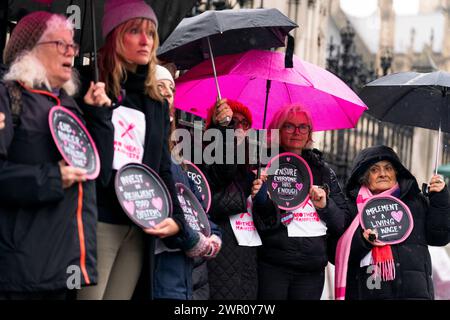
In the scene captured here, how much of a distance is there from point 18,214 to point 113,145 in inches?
24.2

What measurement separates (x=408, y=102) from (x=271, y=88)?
1.05 m

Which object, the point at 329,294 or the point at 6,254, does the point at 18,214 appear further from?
the point at 329,294

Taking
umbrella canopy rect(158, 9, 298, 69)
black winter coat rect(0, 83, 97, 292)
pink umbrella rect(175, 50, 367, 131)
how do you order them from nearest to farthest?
1. black winter coat rect(0, 83, 97, 292)
2. umbrella canopy rect(158, 9, 298, 69)
3. pink umbrella rect(175, 50, 367, 131)

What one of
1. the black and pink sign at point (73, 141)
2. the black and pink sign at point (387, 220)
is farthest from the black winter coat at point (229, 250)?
the black and pink sign at point (73, 141)

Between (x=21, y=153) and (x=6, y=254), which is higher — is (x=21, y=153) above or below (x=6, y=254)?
above

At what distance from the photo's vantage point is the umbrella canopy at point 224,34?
730cm

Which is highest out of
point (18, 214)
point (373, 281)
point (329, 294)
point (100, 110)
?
point (100, 110)

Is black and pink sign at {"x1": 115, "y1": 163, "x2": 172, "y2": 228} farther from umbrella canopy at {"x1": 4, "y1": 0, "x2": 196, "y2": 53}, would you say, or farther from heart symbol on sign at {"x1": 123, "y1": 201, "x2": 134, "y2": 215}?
umbrella canopy at {"x1": 4, "y1": 0, "x2": 196, "y2": 53}

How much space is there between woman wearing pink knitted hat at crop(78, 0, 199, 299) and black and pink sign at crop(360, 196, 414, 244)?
79.8 inches

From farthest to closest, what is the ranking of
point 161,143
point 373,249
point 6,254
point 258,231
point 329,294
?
1. point 329,294
2. point 373,249
3. point 258,231
4. point 161,143
5. point 6,254

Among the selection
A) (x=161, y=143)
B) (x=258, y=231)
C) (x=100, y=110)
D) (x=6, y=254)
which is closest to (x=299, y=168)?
(x=258, y=231)

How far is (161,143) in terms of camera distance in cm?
584

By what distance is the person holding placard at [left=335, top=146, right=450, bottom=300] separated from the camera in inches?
300

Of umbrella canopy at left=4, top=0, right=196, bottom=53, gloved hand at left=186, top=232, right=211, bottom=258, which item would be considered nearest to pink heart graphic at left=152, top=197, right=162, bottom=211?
gloved hand at left=186, top=232, right=211, bottom=258
